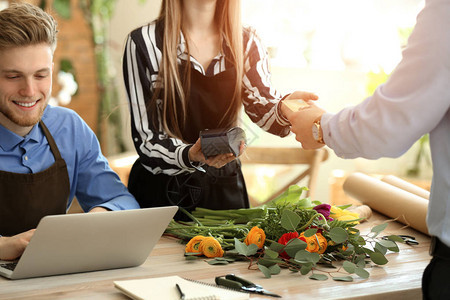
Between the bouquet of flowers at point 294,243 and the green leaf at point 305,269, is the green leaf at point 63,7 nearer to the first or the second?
the bouquet of flowers at point 294,243

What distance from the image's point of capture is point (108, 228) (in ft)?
4.51

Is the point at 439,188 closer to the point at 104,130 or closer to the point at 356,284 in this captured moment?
the point at 356,284

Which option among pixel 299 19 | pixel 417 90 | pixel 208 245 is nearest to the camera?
pixel 417 90

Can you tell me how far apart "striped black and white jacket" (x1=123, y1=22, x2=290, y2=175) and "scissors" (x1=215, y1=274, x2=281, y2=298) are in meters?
0.57

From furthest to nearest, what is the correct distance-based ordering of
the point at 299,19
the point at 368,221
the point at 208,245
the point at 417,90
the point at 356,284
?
the point at 299,19, the point at 368,221, the point at 208,245, the point at 356,284, the point at 417,90

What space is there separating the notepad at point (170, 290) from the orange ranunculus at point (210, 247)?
21 centimetres

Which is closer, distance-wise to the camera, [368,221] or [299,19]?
[368,221]

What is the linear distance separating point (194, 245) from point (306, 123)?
44 cm

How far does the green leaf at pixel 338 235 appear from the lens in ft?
4.94

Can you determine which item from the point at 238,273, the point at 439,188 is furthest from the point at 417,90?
the point at 238,273

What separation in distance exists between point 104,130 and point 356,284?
390 cm

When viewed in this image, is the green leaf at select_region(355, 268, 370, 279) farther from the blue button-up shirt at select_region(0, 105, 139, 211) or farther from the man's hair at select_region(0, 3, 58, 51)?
the man's hair at select_region(0, 3, 58, 51)

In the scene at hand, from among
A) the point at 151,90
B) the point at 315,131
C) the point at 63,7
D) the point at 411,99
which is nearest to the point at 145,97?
the point at 151,90

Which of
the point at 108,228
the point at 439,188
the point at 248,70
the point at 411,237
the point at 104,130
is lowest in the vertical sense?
the point at 104,130
